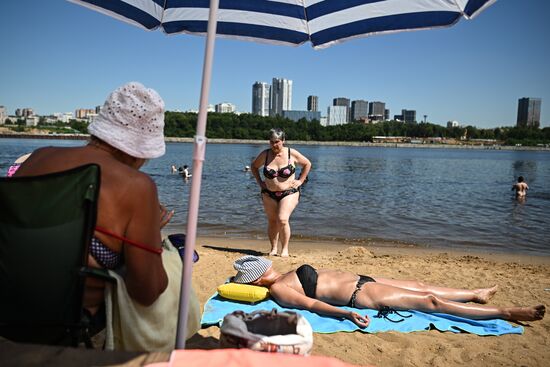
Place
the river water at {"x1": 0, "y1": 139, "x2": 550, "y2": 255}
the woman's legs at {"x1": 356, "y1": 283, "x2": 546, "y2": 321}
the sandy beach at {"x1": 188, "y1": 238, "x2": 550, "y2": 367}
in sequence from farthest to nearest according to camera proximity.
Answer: the river water at {"x1": 0, "y1": 139, "x2": 550, "y2": 255} → the woman's legs at {"x1": 356, "y1": 283, "x2": 546, "y2": 321} → the sandy beach at {"x1": 188, "y1": 238, "x2": 550, "y2": 367}

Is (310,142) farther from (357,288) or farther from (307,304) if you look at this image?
(307,304)

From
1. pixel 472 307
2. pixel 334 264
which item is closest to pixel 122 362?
pixel 472 307

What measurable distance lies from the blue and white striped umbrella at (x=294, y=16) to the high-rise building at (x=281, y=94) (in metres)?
194

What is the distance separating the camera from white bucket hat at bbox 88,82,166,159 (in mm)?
1795

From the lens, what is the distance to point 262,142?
109438 mm

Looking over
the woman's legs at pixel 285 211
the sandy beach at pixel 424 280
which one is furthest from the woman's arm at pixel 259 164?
the sandy beach at pixel 424 280

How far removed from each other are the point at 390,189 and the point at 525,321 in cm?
1538

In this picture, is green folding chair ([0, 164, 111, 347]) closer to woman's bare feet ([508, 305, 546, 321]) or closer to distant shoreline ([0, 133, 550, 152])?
woman's bare feet ([508, 305, 546, 321])

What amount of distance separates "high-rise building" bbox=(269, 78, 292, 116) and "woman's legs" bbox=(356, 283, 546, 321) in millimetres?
193862

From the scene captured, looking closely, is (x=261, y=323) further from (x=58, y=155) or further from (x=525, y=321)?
(x=525, y=321)

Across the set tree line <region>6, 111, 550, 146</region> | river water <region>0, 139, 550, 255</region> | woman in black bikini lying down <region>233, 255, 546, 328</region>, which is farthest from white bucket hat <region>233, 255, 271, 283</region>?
tree line <region>6, 111, 550, 146</region>

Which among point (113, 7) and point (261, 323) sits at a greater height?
point (113, 7)

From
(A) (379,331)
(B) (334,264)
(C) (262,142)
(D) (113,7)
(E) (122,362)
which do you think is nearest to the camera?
(E) (122,362)

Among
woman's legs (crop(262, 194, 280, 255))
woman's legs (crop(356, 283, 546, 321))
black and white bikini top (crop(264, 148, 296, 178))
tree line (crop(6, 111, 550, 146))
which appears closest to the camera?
woman's legs (crop(356, 283, 546, 321))
